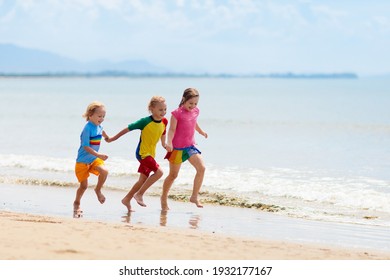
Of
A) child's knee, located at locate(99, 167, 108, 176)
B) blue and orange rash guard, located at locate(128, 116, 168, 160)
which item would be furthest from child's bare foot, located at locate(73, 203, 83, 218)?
blue and orange rash guard, located at locate(128, 116, 168, 160)

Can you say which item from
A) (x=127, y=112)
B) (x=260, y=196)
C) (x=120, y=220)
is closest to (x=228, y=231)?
(x=120, y=220)

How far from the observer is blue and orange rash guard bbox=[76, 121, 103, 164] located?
9.86m

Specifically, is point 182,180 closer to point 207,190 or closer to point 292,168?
point 207,190

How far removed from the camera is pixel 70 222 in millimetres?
8906

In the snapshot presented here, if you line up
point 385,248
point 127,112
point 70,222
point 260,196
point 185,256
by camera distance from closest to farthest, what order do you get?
point 185,256
point 385,248
point 70,222
point 260,196
point 127,112

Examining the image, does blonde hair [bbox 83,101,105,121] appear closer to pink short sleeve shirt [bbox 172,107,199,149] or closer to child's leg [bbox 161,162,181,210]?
pink short sleeve shirt [bbox 172,107,199,149]

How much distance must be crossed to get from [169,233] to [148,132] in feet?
6.94

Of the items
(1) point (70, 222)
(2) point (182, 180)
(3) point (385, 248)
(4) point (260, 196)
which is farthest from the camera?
(2) point (182, 180)

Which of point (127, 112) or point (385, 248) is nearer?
point (385, 248)

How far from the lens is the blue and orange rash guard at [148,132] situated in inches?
398

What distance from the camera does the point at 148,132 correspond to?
33.3 feet

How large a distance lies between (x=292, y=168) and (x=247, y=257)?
9.66 m

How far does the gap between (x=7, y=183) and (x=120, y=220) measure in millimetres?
4262

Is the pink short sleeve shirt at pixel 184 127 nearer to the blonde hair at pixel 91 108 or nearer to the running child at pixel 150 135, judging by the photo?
the running child at pixel 150 135
